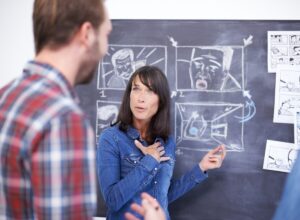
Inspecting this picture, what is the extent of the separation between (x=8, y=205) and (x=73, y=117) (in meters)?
0.28

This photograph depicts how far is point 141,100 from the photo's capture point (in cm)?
177

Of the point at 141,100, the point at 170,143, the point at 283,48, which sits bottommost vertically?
the point at 170,143

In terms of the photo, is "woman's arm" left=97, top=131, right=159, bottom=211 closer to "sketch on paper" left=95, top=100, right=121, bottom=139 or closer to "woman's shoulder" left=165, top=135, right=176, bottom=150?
"woman's shoulder" left=165, top=135, right=176, bottom=150

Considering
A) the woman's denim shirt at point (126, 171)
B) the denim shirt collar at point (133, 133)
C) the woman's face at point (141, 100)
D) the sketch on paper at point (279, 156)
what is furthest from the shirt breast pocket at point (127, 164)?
the sketch on paper at point (279, 156)

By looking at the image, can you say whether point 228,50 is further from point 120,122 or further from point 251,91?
point 120,122

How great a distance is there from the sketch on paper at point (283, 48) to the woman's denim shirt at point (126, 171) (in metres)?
0.80

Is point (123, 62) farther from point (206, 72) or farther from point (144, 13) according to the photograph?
point (206, 72)

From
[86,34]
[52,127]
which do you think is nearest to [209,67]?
[86,34]

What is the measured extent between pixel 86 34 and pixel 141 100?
0.94 meters

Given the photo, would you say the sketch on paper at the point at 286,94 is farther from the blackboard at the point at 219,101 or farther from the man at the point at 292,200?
the man at the point at 292,200

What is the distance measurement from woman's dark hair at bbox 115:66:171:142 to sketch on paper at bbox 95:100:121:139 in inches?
13.5

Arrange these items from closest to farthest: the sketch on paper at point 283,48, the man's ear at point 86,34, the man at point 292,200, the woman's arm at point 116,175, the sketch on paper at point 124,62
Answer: the man at point 292,200 → the man's ear at point 86,34 → the woman's arm at point 116,175 → the sketch on paper at point 283,48 → the sketch on paper at point 124,62

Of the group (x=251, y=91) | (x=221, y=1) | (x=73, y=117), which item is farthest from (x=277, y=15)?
(x=73, y=117)

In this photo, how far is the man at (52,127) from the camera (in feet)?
2.36
